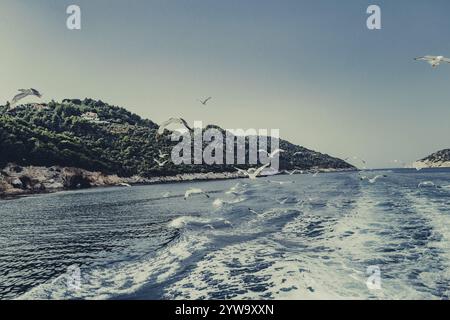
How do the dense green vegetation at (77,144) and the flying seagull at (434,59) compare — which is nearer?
the flying seagull at (434,59)

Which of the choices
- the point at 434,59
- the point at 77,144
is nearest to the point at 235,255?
the point at 434,59

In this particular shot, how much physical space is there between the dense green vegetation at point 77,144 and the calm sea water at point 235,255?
63.6 m

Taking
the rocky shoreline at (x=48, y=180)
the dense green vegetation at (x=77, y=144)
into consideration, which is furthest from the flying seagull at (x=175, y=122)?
the dense green vegetation at (x=77, y=144)

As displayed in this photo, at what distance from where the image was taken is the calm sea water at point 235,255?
15344 millimetres

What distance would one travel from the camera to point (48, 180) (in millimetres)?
92688

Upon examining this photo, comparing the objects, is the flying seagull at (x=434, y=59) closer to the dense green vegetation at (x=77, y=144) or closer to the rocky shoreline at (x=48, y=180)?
the rocky shoreline at (x=48, y=180)

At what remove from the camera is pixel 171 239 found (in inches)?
1038

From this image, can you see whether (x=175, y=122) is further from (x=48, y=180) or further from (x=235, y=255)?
(x=48, y=180)

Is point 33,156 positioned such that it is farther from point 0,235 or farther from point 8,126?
point 0,235

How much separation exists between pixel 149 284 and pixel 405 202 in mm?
36506

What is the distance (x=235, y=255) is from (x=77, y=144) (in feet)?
363

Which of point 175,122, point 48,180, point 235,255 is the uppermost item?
point 175,122

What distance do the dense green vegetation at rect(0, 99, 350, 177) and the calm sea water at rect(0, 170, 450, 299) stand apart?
63.6 meters
